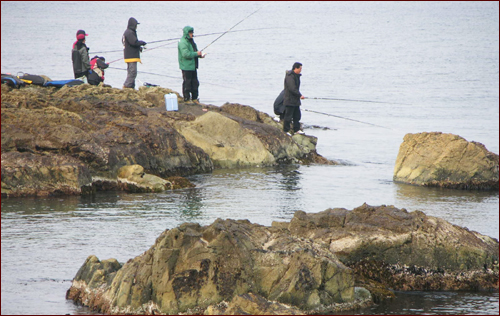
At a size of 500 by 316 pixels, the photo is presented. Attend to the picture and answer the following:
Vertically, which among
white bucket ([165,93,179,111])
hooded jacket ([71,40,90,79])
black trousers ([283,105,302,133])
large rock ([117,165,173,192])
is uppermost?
hooded jacket ([71,40,90,79])

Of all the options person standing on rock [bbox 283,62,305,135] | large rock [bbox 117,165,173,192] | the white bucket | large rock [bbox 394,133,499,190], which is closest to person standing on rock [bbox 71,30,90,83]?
the white bucket

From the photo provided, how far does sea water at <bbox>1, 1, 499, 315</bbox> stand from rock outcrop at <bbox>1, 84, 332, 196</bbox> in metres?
0.47

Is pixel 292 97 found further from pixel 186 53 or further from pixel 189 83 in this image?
Result: pixel 186 53

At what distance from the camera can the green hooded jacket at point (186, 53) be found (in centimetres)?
1624

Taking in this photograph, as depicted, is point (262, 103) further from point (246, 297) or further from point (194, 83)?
point (246, 297)

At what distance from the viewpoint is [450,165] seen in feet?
41.5

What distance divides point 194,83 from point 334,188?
19.4 ft

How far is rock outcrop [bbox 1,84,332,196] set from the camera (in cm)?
1058

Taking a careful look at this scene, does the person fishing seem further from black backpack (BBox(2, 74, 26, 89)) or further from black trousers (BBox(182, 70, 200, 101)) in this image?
black backpack (BBox(2, 74, 26, 89))

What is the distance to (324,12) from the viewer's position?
10069cm

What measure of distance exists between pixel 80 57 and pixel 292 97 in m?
5.16

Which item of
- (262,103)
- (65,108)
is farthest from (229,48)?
(65,108)

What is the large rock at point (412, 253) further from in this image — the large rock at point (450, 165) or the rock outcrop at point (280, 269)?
the large rock at point (450, 165)

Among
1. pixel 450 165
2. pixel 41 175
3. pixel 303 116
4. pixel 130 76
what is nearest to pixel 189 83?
pixel 130 76
